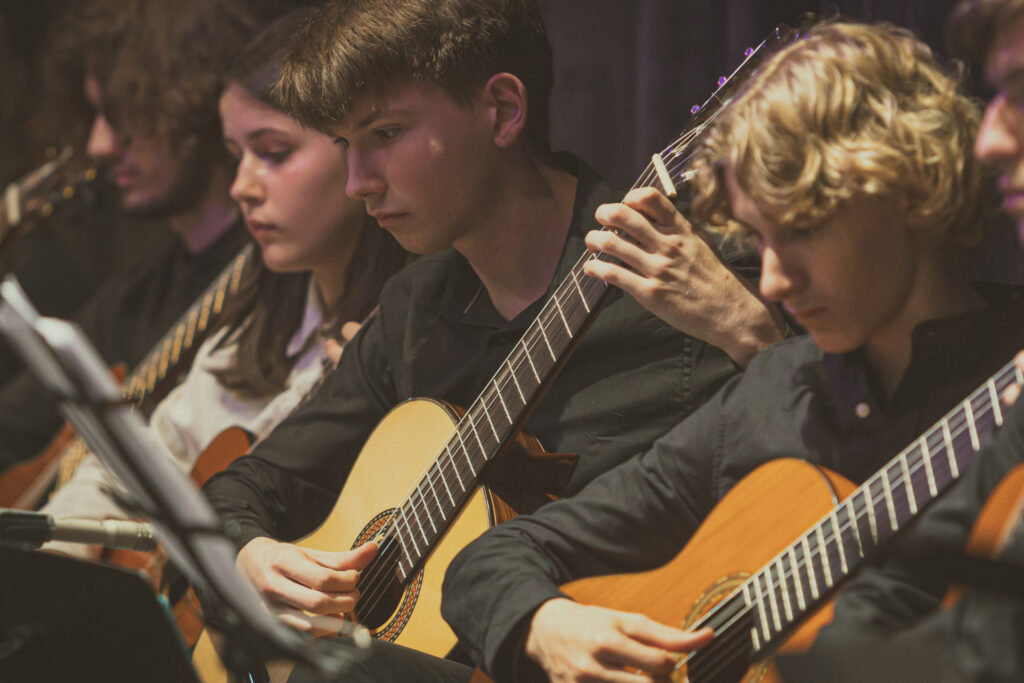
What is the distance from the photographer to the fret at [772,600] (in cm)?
133

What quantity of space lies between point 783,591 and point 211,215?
2.54 metres

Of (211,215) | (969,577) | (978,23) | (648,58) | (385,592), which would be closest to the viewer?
(969,577)

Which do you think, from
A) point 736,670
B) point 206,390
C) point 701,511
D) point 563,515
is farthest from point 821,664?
point 206,390

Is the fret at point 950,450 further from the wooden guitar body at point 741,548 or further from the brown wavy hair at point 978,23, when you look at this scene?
the brown wavy hair at point 978,23

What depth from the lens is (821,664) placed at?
0.99 m

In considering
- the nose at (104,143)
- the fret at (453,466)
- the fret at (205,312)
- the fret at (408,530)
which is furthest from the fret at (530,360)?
the nose at (104,143)

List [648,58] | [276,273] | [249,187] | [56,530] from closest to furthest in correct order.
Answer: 1. [56,530]
2. [648,58]
3. [249,187]
4. [276,273]

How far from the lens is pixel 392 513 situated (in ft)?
6.80

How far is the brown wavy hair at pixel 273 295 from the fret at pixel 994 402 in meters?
1.51

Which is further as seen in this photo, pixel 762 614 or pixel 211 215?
pixel 211 215

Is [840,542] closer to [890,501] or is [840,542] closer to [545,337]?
[890,501]

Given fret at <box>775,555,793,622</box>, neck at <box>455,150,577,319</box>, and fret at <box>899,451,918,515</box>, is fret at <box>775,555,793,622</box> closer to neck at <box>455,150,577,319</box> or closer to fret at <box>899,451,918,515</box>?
fret at <box>899,451,918,515</box>


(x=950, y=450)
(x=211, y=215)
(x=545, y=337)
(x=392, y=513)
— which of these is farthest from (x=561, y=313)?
(x=211, y=215)

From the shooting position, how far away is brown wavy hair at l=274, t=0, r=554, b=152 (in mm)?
1953
